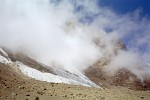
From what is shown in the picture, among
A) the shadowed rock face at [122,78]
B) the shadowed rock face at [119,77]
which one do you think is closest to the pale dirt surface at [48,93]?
the shadowed rock face at [119,77]

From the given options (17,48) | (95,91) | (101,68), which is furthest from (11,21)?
(95,91)

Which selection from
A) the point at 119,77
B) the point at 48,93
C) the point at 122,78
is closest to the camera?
the point at 48,93

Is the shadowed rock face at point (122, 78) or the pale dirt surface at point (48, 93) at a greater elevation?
the shadowed rock face at point (122, 78)

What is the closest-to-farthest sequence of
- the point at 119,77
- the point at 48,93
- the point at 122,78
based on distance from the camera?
the point at 48,93 → the point at 122,78 → the point at 119,77

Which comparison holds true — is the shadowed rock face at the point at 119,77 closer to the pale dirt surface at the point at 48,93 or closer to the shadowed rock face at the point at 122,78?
the shadowed rock face at the point at 122,78

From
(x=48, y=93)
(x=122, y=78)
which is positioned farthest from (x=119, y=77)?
(x=48, y=93)

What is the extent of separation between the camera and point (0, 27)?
64375 mm

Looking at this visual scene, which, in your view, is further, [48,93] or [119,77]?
[119,77]

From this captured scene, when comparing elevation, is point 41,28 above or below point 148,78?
above

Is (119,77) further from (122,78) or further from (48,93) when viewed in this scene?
(48,93)

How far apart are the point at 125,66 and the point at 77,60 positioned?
15184mm

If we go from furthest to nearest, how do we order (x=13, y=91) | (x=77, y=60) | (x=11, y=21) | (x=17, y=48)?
(x=77, y=60), (x=11, y=21), (x=17, y=48), (x=13, y=91)

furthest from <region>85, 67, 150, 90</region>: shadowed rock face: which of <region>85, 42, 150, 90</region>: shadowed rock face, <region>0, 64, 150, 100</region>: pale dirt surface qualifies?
<region>0, 64, 150, 100</region>: pale dirt surface

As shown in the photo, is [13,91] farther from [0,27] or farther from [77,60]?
[77,60]
